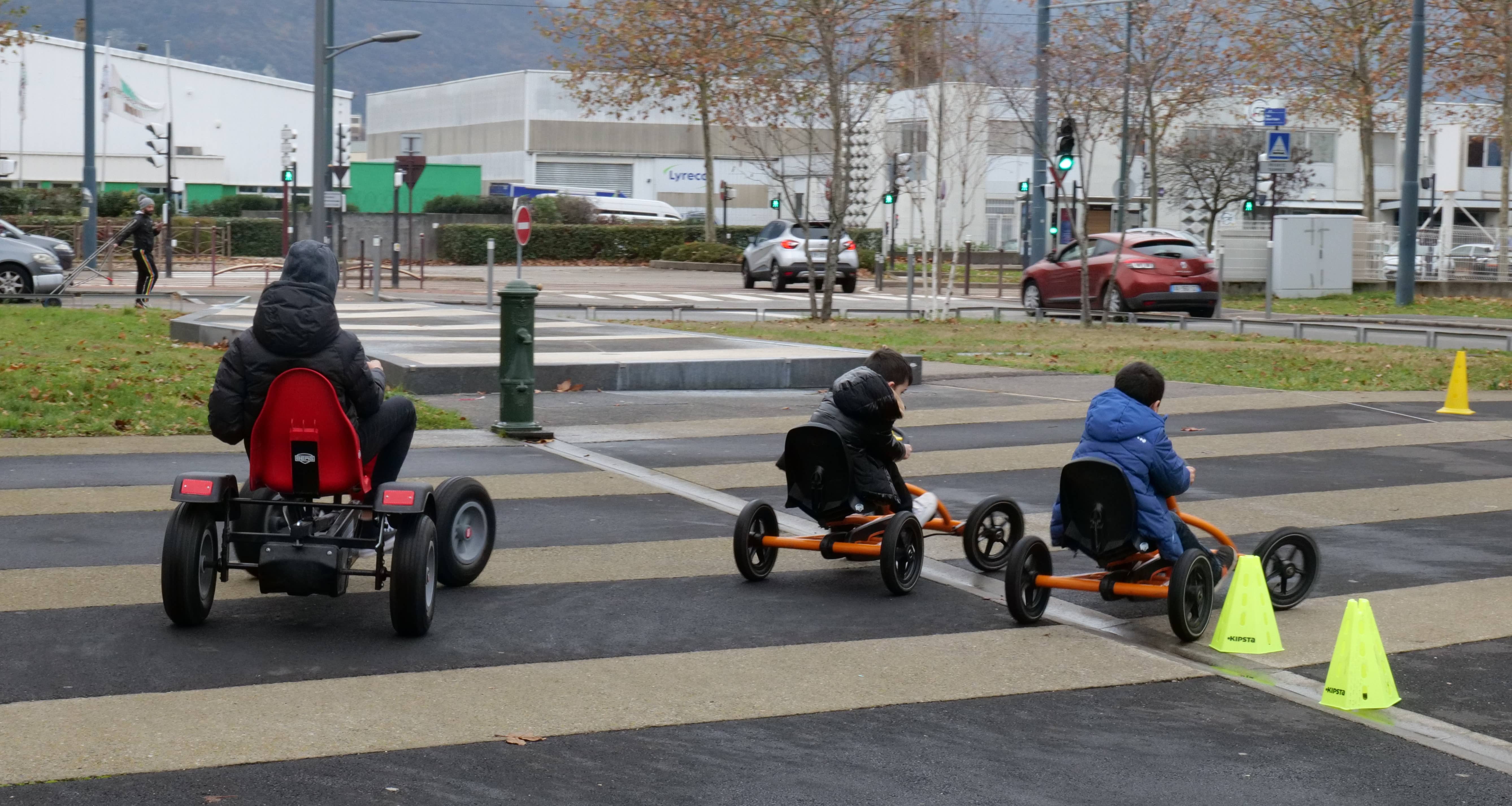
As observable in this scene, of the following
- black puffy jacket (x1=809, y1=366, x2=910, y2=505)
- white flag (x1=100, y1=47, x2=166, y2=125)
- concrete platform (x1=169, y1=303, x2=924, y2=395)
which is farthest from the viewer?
white flag (x1=100, y1=47, x2=166, y2=125)

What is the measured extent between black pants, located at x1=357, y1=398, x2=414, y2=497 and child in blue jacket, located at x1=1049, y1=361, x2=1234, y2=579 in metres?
2.65

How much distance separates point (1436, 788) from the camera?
4.77 metres

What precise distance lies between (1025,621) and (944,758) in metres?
1.79

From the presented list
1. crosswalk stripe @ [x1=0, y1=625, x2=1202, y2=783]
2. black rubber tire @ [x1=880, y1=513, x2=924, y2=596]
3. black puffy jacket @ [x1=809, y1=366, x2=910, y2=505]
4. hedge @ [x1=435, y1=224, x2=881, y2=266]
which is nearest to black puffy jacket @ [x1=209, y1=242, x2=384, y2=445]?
crosswalk stripe @ [x1=0, y1=625, x2=1202, y2=783]

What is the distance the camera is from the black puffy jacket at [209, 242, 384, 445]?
6.12 meters

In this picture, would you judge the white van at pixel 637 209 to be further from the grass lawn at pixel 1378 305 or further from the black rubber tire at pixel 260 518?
the black rubber tire at pixel 260 518

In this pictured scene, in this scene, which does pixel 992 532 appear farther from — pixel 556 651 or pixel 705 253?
pixel 705 253

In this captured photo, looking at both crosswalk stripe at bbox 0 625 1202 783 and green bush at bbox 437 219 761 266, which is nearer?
crosswalk stripe at bbox 0 625 1202 783

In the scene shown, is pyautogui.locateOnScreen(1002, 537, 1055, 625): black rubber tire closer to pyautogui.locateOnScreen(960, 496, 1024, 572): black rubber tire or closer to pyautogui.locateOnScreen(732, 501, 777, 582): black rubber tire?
pyautogui.locateOnScreen(960, 496, 1024, 572): black rubber tire

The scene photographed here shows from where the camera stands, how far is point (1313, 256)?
33938 mm

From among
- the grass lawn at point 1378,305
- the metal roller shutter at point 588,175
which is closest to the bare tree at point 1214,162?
the grass lawn at point 1378,305

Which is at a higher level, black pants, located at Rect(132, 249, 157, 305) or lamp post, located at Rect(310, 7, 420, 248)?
lamp post, located at Rect(310, 7, 420, 248)

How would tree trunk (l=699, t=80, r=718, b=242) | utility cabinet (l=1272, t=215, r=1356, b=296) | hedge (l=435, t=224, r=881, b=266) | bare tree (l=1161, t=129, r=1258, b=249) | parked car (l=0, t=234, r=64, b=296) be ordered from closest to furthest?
parked car (l=0, t=234, r=64, b=296) < utility cabinet (l=1272, t=215, r=1356, b=296) < tree trunk (l=699, t=80, r=718, b=242) < hedge (l=435, t=224, r=881, b=266) < bare tree (l=1161, t=129, r=1258, b=249)

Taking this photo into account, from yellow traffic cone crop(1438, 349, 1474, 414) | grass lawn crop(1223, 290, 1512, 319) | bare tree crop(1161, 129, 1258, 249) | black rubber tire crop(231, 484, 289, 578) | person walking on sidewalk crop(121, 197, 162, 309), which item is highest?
bare tree crop(1161, 129, 1258, 249)
